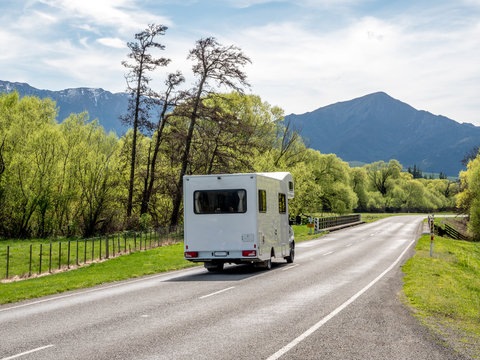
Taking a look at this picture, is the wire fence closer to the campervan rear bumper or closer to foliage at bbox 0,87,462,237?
foliage at bbox 0,87,462,237

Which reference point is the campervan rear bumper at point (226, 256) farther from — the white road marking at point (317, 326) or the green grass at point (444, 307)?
the green grass at point (444, 307)

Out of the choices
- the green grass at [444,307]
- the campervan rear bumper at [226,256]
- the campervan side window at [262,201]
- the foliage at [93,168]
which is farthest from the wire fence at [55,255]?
the green grass at [444,307]

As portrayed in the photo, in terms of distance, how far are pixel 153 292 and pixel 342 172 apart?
2577 inches

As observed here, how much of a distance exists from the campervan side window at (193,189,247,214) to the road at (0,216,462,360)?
2527mm

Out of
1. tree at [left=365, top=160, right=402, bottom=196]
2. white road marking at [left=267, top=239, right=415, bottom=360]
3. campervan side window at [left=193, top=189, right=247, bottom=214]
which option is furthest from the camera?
tree at [left=365, top=160, right=402, bottom=196]

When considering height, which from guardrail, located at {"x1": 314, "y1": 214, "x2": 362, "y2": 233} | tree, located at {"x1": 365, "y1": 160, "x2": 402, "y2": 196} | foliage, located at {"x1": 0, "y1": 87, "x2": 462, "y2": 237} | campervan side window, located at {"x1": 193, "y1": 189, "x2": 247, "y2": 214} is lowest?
guardrail, located at {"x1": 314, "y1": 214, "x2": 362, "y2": 233}

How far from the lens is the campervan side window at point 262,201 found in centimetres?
1772

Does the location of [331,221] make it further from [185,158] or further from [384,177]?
[384,177]

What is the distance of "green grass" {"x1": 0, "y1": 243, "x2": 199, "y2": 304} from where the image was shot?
1501cm

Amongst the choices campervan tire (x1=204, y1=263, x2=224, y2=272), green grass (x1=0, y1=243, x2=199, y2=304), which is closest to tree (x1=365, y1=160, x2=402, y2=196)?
green grass (x1=0, y1=243, x2=199, y2=304)

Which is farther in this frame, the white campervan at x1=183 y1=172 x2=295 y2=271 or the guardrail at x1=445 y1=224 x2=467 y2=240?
the guardrail at x1=445 y1=224 x2=467 y2=240

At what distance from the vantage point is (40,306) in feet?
39.4

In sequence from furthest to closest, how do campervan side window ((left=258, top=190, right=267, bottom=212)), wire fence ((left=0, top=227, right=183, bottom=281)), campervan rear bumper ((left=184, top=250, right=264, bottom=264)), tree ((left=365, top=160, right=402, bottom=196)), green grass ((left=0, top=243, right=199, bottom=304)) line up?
tree ((left=365, top=160, right=402, bottom=196))
wire fence ((left=0, top=227, right=183, bottom=281))
campervan side window ((left=258, top=190, right=267, bottom=212))
campervan rear bumper ((left=184, top=250, right=264, bottom=264))
green grass ((left=0, top=243, right=199, bottom=304))

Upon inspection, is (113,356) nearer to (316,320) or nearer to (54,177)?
(316,320)
